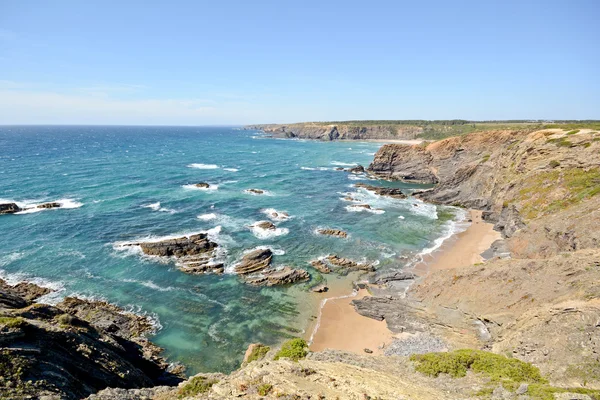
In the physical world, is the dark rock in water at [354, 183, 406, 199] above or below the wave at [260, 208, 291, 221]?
above

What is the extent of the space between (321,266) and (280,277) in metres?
5.91

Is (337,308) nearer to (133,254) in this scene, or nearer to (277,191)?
(133,254)

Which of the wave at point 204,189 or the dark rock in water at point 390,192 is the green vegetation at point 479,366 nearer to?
the dark rock in water at point 390,192

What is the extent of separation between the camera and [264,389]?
12453mm

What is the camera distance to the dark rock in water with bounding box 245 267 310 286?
36938 mm

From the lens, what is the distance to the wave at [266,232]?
161ft

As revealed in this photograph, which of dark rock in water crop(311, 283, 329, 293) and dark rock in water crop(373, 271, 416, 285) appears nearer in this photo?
dark rock in water crop(311, 283, 329, 293)

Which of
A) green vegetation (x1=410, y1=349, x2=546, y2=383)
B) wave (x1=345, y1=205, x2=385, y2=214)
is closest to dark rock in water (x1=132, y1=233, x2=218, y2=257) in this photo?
wave (x1=345, y1=205, x2=385, y2=214)

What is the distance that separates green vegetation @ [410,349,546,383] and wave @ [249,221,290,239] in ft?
109

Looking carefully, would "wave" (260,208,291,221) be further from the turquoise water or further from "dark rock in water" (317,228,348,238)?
"dark rock in water" (317,228,348,238)

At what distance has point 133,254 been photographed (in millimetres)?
41688

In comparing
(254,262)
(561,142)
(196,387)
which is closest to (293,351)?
(196,387)

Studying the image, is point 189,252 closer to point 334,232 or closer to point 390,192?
point 334,232

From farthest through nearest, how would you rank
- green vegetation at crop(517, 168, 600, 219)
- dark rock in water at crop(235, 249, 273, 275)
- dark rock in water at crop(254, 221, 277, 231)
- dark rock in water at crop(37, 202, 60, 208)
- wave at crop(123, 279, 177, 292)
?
dark rock in water at crop(37, 202, 60, 208) < dark rock in water at crop(254, 221, 277, 231) < dark rock in water at crop(235, 249, 273, 275) < green vegetation at crop(517, 168, 600, 219) < wave at crop(123, 279, 177, 292)
